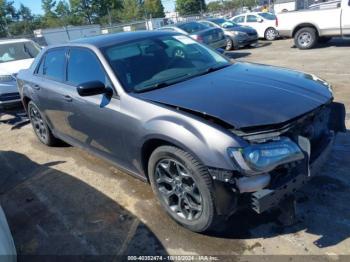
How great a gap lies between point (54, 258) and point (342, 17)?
11.9 meters

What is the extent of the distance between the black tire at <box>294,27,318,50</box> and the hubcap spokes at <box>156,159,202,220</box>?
1143 centimetres

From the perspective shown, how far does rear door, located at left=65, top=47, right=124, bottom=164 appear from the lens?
3758 mm

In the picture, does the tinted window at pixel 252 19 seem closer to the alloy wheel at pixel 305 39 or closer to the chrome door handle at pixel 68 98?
the alloy wheel at pixel 305 39

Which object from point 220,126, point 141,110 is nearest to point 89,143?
point 141,110

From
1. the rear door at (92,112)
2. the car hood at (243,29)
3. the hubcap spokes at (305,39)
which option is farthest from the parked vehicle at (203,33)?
the rear door at (92,112)

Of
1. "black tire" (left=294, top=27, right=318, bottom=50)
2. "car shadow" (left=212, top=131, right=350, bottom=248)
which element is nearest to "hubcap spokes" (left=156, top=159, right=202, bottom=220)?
"car shadow" (left=212, top=131, right=350, bottom=248)

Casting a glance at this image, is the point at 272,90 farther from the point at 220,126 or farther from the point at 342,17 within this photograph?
the point at 342,17

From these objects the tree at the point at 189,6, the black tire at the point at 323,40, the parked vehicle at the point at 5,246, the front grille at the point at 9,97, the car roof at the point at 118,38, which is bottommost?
the black tire at the point at 323,40

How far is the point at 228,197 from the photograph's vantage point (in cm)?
279

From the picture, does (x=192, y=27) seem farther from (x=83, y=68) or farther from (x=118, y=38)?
(x=83, y=68)

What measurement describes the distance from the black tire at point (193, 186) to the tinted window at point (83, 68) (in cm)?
111

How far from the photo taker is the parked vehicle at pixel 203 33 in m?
13.7

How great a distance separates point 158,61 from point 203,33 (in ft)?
33.7

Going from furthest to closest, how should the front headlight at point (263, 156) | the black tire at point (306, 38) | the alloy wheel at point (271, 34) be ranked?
the alloy wheel at point (271, 34)
the black tire at point (306, 38)
the front headlight at point (263, 156)
